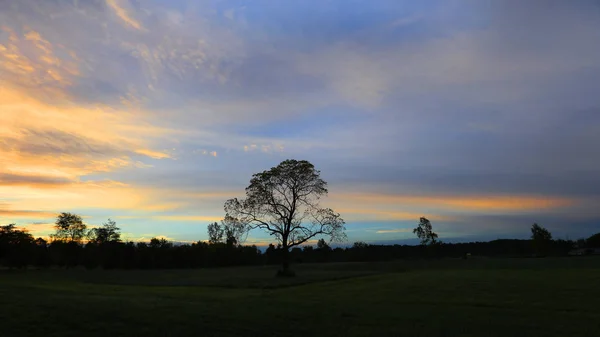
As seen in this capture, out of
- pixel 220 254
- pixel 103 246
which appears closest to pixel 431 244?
pixel 220 254

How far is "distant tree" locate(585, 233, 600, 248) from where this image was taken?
122 m

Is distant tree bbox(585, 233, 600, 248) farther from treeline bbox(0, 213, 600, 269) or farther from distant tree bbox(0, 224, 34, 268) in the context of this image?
distant tree bbox(0, 224, 34, 268)

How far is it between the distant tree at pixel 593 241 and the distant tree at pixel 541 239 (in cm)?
3478

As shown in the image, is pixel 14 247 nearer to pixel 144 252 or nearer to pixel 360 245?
pixel 144 252

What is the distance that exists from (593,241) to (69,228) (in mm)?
160470

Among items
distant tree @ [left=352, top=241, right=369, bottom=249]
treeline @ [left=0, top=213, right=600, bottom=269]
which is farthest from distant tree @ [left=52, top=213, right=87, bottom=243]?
distant tree @ [left=352, top=241, right=369, bottom=249]

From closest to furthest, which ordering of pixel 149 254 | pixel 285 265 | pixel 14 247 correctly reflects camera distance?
pixel 285 265 → pixel 14 247 → pixel 149 254

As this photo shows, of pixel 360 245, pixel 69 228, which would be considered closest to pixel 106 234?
pixel 69 228

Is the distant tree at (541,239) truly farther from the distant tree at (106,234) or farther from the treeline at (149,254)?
the distant tree at (106,234)

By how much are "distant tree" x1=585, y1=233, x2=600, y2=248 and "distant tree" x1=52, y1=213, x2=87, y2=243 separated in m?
155

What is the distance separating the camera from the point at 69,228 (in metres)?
119

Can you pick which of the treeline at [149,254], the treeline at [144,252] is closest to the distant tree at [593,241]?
the treeline at [144,252]

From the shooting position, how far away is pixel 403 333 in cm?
1469

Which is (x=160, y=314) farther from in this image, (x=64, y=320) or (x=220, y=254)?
(x=220, y=254)
